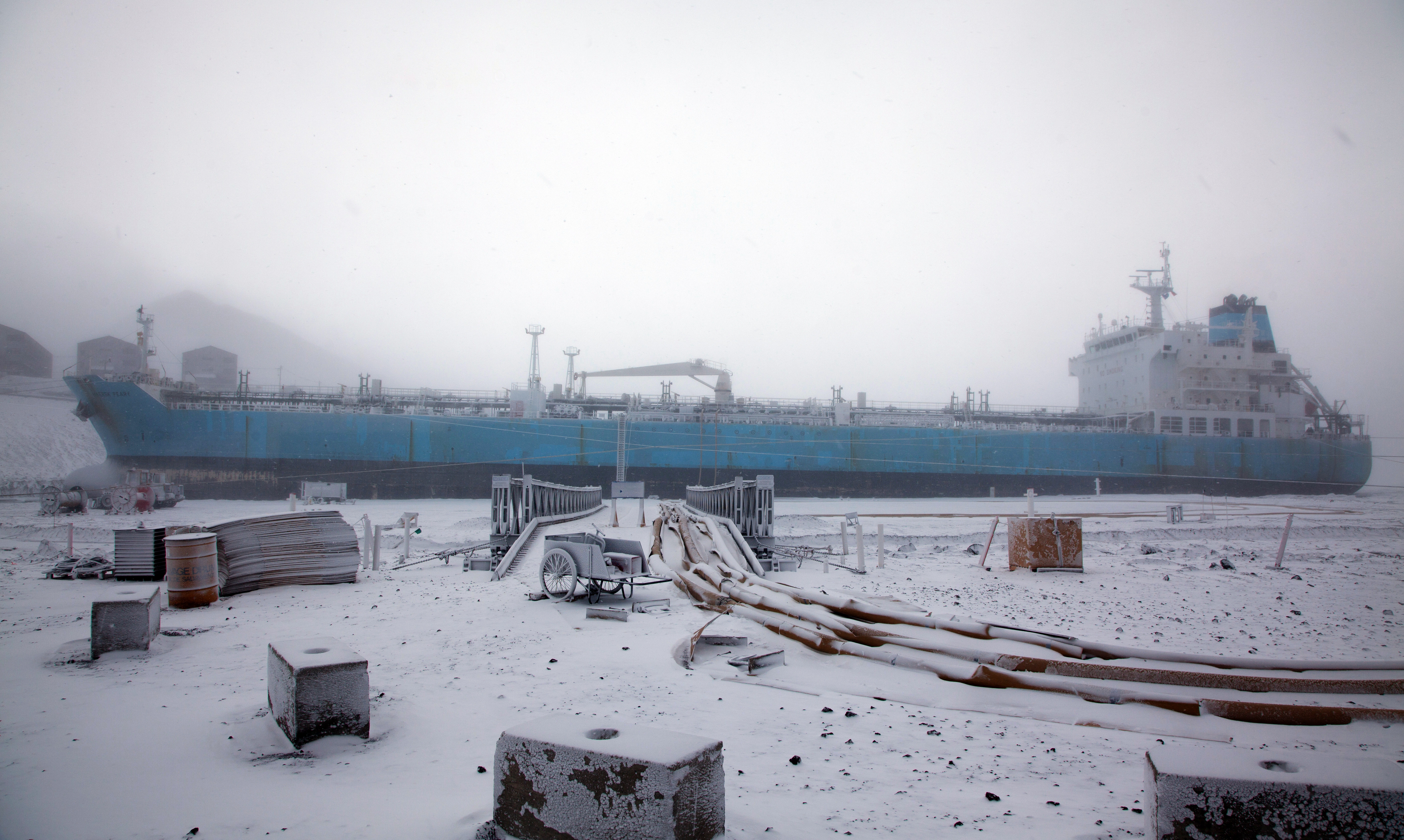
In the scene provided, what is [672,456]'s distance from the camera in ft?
95.0

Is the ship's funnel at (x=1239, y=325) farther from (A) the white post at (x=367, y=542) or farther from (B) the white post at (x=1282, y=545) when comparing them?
(A) the white post at (x=367, y=542)

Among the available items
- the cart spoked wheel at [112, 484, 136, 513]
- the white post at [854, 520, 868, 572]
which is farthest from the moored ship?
the white post at [854, 520, 868, 572]

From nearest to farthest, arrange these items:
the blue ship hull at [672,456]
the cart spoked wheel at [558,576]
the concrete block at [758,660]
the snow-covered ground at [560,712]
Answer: the snow-covered ground at [560,712]
the concrete block at [758,660]
the cart spoked wheel at [558,576]
the blue ship hull at [672,456]

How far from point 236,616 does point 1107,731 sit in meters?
6.58

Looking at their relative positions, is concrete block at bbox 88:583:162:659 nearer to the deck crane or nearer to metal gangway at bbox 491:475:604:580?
metal gangway at bbox 491:475:604:580

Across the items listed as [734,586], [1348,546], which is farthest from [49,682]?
[1348,546]

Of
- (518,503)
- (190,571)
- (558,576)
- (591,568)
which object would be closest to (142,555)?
(190,571)

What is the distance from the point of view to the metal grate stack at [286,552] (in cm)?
679

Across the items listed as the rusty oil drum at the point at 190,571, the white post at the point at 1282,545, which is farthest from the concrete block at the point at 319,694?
the white post at the point at 1282,545

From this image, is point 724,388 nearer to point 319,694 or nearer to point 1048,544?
point 1048,544

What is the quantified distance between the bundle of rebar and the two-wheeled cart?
4.71 feet

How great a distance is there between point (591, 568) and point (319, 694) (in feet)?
10.6

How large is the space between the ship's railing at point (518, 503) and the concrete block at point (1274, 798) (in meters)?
8.28

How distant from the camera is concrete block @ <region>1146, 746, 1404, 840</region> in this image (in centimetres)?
159
